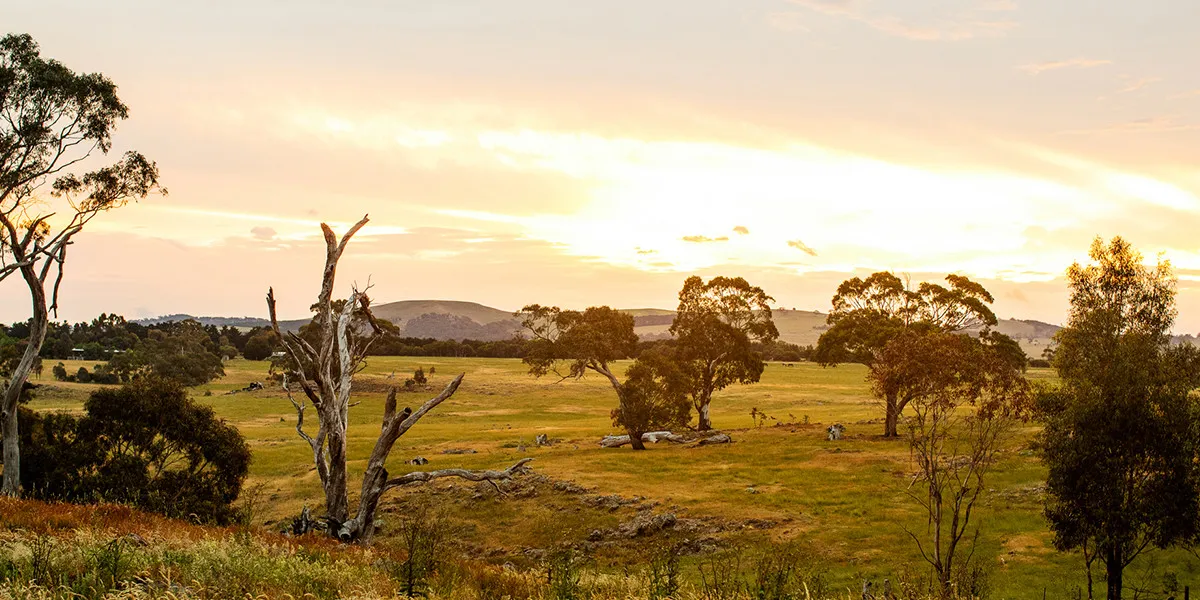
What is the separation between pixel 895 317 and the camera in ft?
208

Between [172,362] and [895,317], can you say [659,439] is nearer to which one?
[895,317]

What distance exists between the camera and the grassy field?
2903 centimetres

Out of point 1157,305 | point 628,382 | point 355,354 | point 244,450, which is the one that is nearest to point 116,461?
point 244,450

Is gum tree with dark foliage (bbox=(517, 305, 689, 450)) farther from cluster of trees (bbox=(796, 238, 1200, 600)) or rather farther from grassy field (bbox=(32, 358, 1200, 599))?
cluster of trees (bbox=(796, 238, 1200, 600))

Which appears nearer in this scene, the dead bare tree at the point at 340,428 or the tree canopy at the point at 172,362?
the dead bare tree at the point at 340,428

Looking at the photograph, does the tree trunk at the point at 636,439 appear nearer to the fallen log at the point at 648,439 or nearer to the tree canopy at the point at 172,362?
the fallen log at the point at 648,439

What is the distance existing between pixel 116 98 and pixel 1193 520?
4324 centimetres

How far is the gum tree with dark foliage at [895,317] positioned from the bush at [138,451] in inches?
1717

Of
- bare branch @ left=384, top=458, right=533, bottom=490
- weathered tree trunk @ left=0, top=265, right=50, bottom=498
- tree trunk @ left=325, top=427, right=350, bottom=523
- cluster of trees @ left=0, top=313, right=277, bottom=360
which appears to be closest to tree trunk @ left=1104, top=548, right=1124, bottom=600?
bare branch @ left=384, top=458, right=533, bottom=490

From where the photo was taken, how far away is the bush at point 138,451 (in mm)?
33969

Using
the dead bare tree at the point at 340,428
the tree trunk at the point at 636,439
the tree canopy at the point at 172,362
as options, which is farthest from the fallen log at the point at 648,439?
the tree canopy at the point at 172,362

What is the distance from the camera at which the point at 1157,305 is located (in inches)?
2045

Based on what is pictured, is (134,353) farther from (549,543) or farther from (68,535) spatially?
(68,535)

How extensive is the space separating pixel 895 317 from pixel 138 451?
51819 millimetres
